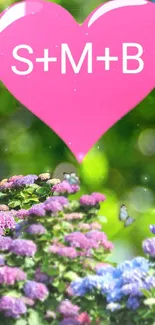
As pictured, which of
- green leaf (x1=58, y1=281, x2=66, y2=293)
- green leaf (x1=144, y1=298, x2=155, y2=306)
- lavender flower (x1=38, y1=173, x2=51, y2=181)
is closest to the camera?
green leaf (x1=144, y1=298, x2=155, y2=306)

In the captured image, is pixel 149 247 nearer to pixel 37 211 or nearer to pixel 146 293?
pixel 146 293

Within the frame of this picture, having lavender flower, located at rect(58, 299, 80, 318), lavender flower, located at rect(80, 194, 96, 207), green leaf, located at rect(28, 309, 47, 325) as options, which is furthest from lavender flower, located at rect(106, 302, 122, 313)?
lavender flower, located at rect(80, 194, 96, 207)

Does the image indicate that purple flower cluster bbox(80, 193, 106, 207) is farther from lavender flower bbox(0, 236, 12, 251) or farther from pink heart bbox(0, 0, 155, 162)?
lavender flower bbox(0, 236, 12, 251)

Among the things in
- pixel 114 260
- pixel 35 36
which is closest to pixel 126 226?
pixel 114 260

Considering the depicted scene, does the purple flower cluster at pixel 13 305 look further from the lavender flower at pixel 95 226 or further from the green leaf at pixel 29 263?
the lavender flower at pixel 95 226

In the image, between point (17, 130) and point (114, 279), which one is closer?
point (114, 279)

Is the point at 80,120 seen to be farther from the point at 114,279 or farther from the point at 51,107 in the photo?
the point at 114,279

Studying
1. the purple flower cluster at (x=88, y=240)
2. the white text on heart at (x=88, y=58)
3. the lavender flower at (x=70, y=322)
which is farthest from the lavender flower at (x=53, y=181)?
the lavender flower at (x=70, y=322)

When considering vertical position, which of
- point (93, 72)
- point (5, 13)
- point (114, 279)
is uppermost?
point (5, 13)
